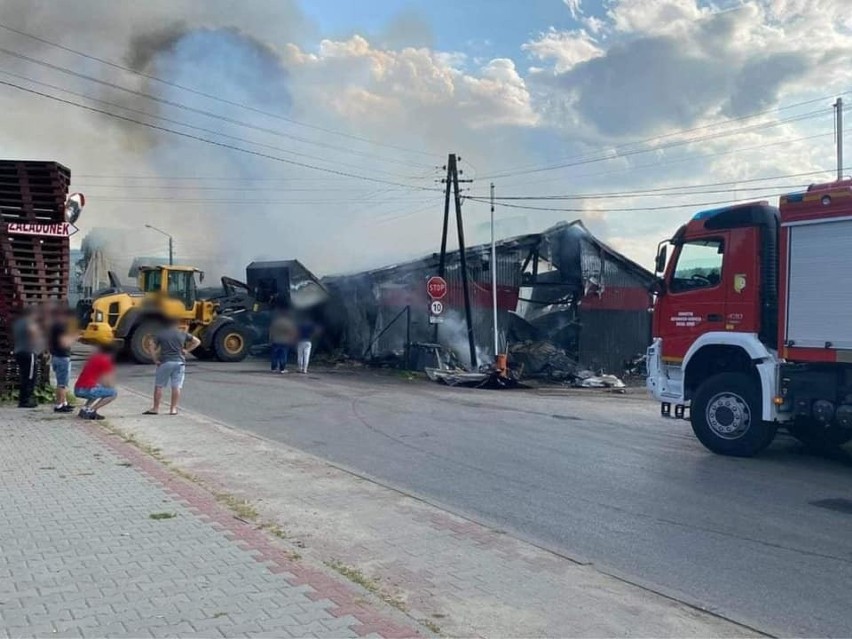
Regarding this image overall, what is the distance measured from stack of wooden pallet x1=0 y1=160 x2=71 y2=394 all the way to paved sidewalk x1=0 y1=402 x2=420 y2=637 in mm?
4885

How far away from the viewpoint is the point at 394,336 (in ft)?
82.1

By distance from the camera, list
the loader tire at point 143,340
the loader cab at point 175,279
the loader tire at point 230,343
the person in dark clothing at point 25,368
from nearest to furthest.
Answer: the loader tire at point 143,340
the person in dark clothing at point 25,368
the loader cab at point 175,279
the loader tire at point 230,343

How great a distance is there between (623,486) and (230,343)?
16.8 meters

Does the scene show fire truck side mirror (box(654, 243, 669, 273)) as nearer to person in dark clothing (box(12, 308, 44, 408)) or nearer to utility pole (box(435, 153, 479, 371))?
person in dark clothing (box(12, 308, 44, 408))

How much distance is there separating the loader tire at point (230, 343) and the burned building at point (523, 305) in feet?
9.92

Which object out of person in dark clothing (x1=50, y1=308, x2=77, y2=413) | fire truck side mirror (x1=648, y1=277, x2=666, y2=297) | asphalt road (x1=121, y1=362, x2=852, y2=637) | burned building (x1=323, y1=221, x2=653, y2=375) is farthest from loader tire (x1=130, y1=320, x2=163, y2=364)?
burned building (x1=323, y1=221, x2=653, y2=375)

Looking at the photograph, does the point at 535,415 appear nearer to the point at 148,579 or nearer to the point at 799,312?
the point at 799,312

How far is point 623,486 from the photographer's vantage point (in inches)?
310

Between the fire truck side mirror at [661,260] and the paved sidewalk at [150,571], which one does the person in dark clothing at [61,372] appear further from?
the fire truck side mirror at [661,260]

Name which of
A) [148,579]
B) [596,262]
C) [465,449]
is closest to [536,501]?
[465,449]

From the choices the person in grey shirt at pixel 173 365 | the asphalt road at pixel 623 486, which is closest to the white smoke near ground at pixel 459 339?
the asphalt road at pixel 623 486

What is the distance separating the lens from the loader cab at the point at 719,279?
9508mm

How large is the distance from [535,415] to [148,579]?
991 centimetres

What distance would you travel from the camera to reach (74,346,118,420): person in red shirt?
271 inches
